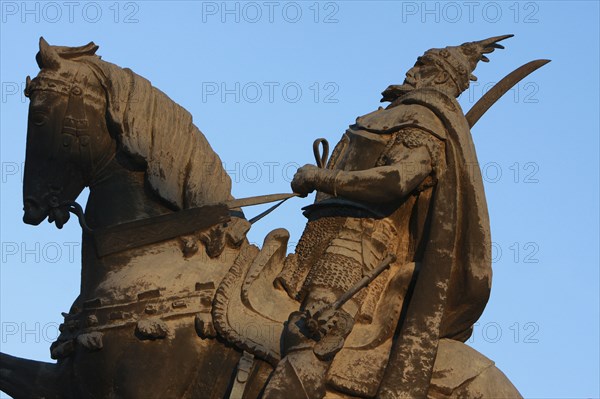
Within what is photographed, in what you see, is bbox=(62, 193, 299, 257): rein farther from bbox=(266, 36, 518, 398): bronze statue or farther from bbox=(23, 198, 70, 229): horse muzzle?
bbox=(266, 36, 518, 398): bronze statue

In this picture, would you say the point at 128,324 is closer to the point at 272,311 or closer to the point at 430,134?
the point at 272,311

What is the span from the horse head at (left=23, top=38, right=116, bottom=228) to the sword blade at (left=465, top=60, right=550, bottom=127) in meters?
2.94

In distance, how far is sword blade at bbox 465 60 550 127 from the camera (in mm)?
12180

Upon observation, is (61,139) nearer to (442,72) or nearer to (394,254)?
(394,254)

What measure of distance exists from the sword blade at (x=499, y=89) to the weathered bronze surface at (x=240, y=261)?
21.4 inches

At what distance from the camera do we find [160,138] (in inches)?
437

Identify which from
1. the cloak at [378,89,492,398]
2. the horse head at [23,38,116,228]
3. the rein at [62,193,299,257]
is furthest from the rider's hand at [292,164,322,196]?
the horse head at [23,38,116,228]

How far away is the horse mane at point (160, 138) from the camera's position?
11.0 m

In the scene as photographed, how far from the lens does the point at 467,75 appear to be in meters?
12.1

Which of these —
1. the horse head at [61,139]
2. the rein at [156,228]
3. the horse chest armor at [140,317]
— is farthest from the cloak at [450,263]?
the horse head at [61,139]

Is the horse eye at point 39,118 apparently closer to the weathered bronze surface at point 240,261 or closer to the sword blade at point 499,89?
the weathered bronze surface at point 240,261

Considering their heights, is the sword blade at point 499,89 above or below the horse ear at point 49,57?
above

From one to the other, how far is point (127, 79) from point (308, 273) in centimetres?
194

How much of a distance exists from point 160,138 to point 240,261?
1066mm
